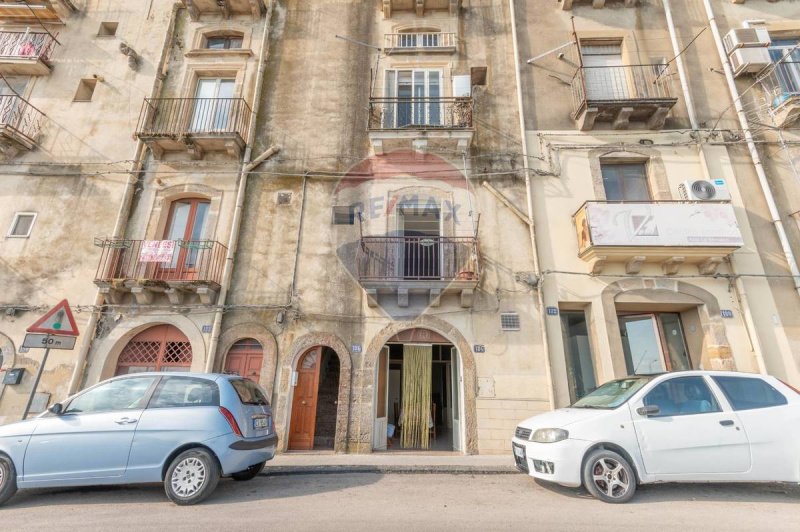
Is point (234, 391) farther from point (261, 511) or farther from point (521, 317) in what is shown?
point (521, 317)

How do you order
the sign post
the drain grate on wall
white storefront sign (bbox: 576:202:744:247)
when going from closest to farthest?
the sign post, white storefront sign (bbox: 576:202:744:247), the drain grate on wall

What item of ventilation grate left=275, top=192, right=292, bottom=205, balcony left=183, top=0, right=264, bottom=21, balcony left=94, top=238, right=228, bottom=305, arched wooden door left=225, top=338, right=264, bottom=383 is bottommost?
arched wooden door left=225, top=338, right=264, bottom=383

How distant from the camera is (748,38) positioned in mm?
10812

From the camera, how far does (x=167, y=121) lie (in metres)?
11.4

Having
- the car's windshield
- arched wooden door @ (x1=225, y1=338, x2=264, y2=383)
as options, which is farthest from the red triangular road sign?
the car's windshield

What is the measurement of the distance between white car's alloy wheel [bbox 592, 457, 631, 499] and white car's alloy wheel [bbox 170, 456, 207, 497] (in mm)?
4938

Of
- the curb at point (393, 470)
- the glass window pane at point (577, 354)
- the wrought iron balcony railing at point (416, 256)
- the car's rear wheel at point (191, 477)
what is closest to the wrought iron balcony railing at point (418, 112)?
the wrought iron balcony railing at point (416, 256)

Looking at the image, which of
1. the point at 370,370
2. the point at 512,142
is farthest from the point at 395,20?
the point at 370,370

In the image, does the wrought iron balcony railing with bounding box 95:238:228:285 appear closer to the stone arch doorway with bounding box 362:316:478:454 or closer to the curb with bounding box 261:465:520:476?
the stone arch doorway with bounding box 362:316:478:454

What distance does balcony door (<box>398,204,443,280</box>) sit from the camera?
31.4 feet

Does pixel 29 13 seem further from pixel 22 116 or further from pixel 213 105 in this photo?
pixel 213 105

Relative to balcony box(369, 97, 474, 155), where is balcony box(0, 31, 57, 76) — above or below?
above

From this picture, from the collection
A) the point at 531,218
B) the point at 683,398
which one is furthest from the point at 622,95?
the point at 683,398

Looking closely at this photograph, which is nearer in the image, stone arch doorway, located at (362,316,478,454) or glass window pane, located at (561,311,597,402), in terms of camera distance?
stone arch doorway, located at (362,316,478,454)
